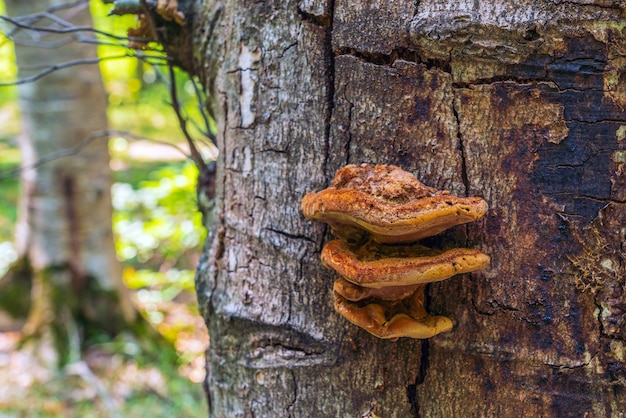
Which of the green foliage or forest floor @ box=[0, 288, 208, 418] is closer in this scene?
forest floor @ box=[0, 288, 208, 418]

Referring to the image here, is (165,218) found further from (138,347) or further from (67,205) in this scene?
(138,347)

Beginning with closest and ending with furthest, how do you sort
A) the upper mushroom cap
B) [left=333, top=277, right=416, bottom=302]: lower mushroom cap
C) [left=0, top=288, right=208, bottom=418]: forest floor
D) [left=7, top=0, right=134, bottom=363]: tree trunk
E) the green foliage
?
the upper mushroom cap → [left=333, top=277, right=416, bottom=302]: lower mushroom cap → [left=0, top=288, right=208, bottom=418]: forest floor → [left=7, top=0, right=134, bottom=363]: tree trunk → the green foliage

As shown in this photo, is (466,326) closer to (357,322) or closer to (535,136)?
(357,322)

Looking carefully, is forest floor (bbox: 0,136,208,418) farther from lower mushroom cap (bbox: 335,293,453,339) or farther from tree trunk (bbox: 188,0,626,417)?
lower mushroom cap (bbox: 335,293,453,339)

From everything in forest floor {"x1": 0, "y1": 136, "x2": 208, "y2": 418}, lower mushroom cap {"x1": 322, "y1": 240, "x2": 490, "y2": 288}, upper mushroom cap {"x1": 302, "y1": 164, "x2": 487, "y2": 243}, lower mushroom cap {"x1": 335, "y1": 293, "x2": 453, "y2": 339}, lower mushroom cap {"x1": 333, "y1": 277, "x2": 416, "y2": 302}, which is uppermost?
upper mushroom cap {"x1": 302, "y1": 164, "x2": 487, "y2": 243}

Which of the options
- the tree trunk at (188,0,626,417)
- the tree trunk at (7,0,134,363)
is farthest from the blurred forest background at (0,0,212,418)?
the tree trunk at (188,0,626,417)

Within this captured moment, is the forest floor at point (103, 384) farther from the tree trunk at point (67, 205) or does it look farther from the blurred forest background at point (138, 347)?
the tree trunk at point (67, 205)

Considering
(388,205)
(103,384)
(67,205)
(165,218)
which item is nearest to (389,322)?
(388,205)
